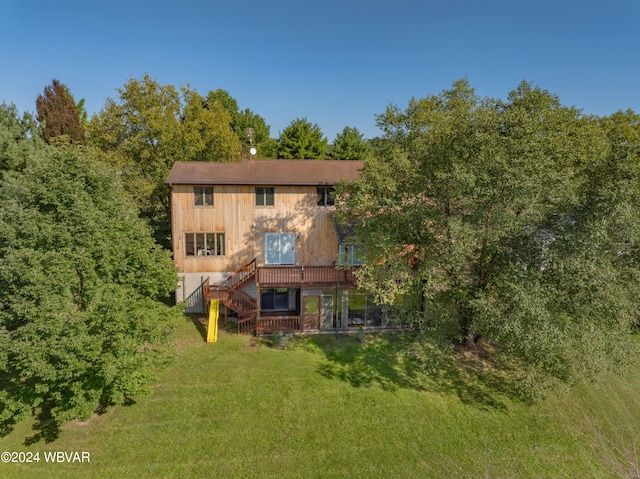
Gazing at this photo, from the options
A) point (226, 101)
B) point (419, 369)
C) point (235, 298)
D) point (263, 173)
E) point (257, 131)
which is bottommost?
point (419, 369)

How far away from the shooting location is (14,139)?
1912cm

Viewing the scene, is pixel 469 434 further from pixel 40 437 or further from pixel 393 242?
pixel 40 437

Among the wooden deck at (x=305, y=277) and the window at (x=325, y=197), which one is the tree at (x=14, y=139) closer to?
the wooden deck at (x=305, y=277)

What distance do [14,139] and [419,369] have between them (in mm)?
25564

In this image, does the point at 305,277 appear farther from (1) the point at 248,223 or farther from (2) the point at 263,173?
(2) the point at 263,173

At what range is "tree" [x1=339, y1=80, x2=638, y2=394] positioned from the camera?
10586mm

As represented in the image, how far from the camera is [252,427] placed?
11039mm

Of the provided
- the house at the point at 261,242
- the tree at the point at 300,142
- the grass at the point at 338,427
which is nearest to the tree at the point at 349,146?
the tree at the point at 300,142

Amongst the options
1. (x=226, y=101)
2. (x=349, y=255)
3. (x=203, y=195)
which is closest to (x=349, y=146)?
(x=226, y=101)

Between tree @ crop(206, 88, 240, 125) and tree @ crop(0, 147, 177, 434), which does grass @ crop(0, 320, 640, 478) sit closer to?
tree @ crop(0, 147, 177, 434)

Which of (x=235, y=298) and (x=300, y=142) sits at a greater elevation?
(x=300, y=142)

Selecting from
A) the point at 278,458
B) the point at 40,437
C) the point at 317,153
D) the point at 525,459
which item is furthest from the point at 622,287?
the point at 317,153

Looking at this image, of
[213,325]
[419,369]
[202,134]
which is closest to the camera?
[419,369]

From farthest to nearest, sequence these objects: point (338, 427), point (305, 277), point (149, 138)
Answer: point (149, 138)
point (305, 277)
point (338, 427)
